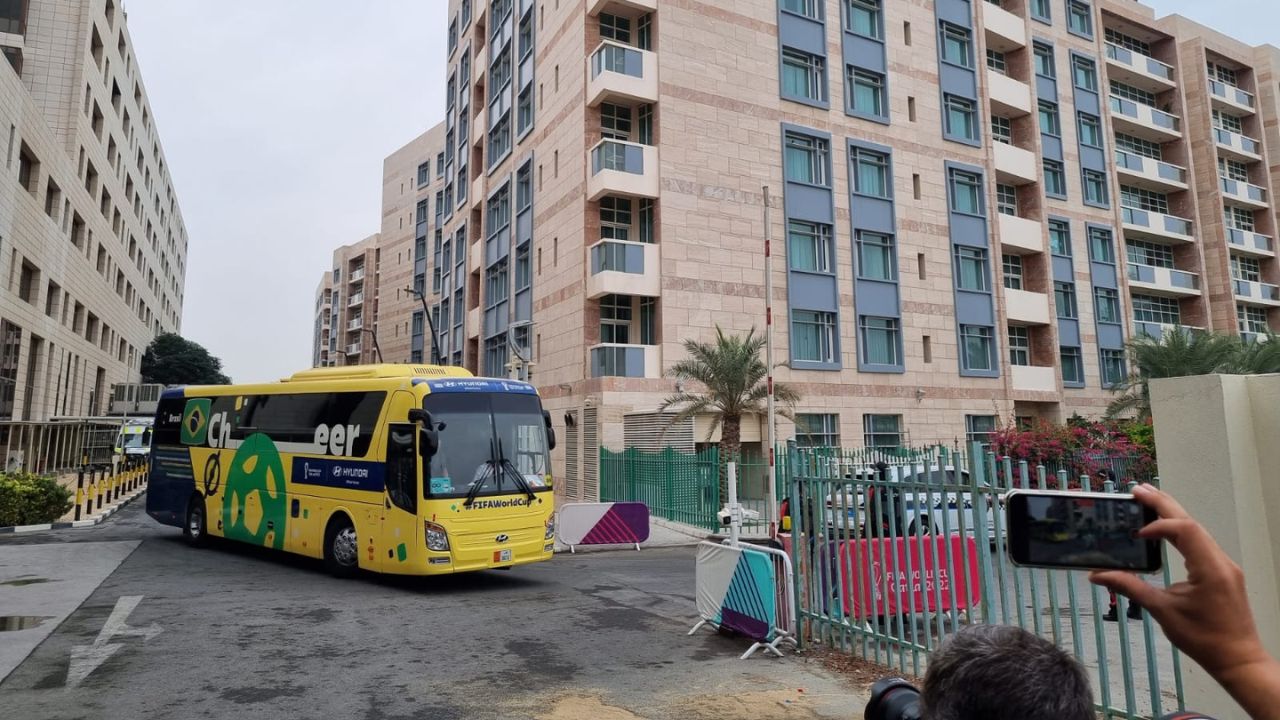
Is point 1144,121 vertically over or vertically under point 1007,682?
over

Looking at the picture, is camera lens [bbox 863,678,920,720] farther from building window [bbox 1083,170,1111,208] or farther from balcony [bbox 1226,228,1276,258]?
balcony [bbox 1226,228,1276,258]

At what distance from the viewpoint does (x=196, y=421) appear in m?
15.8

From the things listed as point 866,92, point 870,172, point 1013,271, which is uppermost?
point 866,92

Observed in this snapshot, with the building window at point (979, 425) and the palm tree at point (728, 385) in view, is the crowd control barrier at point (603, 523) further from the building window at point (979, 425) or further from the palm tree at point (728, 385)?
the building window at point (979, 425)

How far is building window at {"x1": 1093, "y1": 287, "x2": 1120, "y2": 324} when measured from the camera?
3538cm

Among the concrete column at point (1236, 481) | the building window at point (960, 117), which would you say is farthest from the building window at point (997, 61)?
the concrete column at point (1236, 481)

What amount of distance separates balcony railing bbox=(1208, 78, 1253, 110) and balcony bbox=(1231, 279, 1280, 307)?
1079cm

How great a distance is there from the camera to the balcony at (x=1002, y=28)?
33.7 m

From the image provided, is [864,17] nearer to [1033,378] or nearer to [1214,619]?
[1033,378]

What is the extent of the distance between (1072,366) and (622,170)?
22.5 metres

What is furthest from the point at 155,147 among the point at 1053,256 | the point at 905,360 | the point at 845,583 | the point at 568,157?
the point at 845,583

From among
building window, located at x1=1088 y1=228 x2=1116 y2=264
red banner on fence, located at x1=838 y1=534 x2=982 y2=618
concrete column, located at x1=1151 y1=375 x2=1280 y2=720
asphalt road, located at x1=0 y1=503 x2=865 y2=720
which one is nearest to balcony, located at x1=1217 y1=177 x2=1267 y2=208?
building window, located at x1=1088 y1=228 x2=1116 y2=264

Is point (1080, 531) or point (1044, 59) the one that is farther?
point (1044, 59)

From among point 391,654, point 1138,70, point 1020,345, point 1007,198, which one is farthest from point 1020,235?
point 391,654
